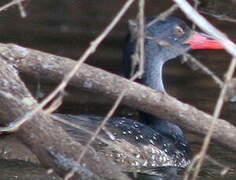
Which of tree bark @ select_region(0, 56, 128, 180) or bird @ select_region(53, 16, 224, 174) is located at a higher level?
tree bark @ select_region(0, 56, 128, 180)

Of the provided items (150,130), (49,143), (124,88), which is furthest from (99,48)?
(49,143)

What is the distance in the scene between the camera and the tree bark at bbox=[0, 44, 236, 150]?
6.94 meters

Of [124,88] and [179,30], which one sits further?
[179,30]

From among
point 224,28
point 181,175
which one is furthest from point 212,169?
point 224,28

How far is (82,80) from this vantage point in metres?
7.14

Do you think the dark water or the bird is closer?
the bird

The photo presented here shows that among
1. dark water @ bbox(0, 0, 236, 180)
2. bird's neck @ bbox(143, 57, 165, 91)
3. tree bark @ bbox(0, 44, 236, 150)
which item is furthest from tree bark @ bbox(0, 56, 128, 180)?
bird's neck @ bbox(143, 57, 165, 91)

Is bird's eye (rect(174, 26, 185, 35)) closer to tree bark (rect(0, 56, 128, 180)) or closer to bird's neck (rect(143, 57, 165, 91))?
bird's neck (rect(143, 57, 165, 91))

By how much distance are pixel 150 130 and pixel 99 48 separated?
3.55 metres

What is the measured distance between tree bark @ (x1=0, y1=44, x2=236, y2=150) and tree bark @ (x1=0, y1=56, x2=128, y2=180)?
0.69m

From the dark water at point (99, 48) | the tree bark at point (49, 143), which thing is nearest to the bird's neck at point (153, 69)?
the dark water at point (99, 48)

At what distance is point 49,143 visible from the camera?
20.7 feet

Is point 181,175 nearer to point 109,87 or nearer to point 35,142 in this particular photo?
point 109,87

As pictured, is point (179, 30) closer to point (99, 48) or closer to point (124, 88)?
point (99, 48)
